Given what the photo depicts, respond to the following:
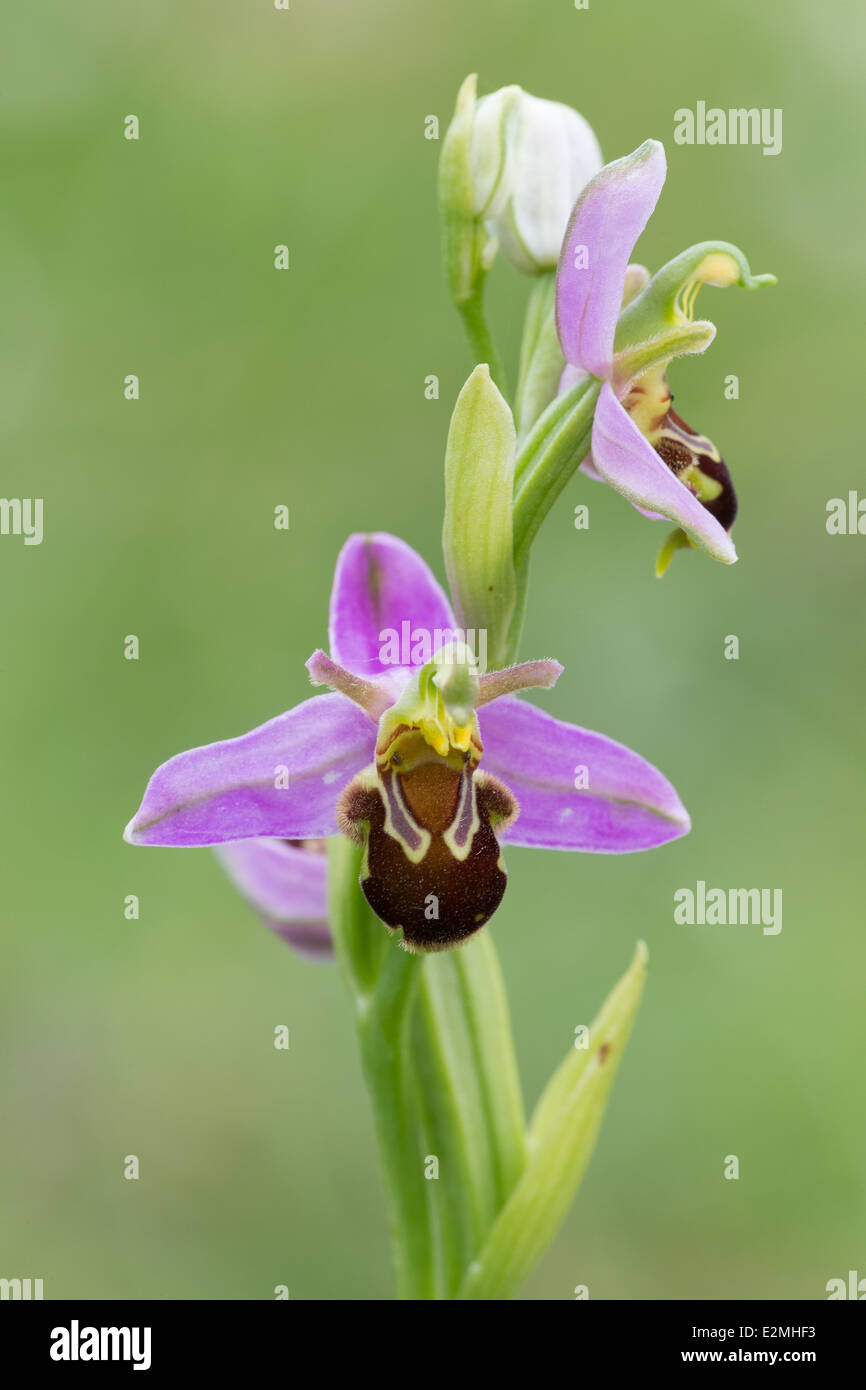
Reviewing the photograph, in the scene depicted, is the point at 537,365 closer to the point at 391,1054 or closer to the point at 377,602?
the point at 377,602

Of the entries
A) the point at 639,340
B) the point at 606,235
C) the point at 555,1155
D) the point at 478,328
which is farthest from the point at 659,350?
the point at 555,1155

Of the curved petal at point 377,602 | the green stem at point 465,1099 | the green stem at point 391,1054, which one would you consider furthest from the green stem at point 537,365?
the green stem at point 465,1099

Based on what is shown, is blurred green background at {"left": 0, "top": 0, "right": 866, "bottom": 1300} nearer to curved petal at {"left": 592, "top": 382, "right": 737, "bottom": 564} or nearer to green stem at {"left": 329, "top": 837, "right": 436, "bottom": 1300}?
green stem at {"left": 329, "top": 837, "right": 436, "bottom": 1300}

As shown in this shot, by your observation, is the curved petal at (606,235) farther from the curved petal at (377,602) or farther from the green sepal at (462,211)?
the curved petal at (377,602)

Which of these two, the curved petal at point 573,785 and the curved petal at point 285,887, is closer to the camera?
the curved petal at point 573,785
